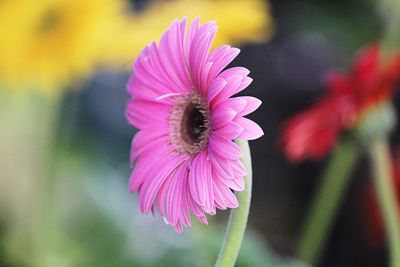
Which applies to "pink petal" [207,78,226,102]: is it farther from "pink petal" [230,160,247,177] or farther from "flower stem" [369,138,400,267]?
"flower stem" [369,138,400,267]

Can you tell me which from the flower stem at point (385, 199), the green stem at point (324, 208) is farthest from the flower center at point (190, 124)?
the green stem at point (324, 208)

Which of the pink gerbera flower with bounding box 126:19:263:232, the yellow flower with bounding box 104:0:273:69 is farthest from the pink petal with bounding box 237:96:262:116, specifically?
the yellow flower with bounding box 104:0:273:69

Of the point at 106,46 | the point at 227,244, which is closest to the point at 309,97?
the point at 106,46

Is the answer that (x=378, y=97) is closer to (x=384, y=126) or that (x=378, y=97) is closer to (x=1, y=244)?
(x=384, y=126)

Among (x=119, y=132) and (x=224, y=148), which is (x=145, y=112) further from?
(x=119, y=132)

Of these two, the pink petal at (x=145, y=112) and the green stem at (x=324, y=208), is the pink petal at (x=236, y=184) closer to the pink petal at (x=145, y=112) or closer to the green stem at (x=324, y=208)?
the pink petal at (x=145, y=112)
